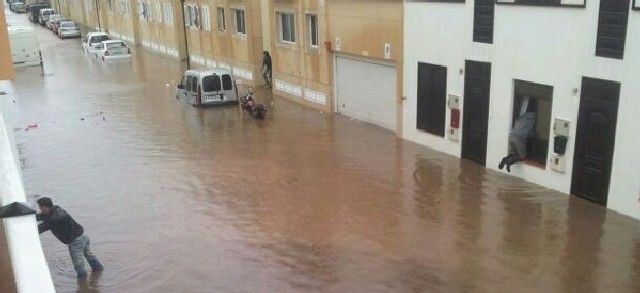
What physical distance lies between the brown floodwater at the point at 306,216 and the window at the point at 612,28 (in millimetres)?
2934

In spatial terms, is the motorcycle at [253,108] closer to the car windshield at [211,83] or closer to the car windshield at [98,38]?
the car windshield at [211,83]

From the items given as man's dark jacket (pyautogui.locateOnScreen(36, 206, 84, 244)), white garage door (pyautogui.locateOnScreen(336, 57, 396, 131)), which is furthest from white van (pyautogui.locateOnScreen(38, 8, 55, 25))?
man's dark jacket (pyautogui.locateOnScreen(36, 206, 84, 244))

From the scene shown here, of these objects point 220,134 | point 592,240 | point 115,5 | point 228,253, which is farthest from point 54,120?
point 115,5

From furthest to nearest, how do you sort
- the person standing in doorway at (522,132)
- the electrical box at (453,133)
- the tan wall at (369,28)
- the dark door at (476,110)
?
the tan wall at (369,28)
the electrical box at (453,133)
the dark door at (476,110)
the person standing in doorway at (522,132)

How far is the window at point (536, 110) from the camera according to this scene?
42.9 feet

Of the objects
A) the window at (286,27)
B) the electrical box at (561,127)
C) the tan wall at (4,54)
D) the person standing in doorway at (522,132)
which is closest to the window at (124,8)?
the window at (286,27)

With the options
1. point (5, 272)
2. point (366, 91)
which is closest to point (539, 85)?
point (366, 91)

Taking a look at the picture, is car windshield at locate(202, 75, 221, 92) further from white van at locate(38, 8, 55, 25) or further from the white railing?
white van at locate(38, 8, 55, 25)

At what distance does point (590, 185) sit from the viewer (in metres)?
11.9

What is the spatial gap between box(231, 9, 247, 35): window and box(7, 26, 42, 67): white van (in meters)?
14.2

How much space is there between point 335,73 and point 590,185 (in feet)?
36.6

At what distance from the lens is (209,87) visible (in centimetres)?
2361

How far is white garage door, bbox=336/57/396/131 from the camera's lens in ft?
61.1

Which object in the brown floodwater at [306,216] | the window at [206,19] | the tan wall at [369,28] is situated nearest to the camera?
the brown floodwater at [306,216]
